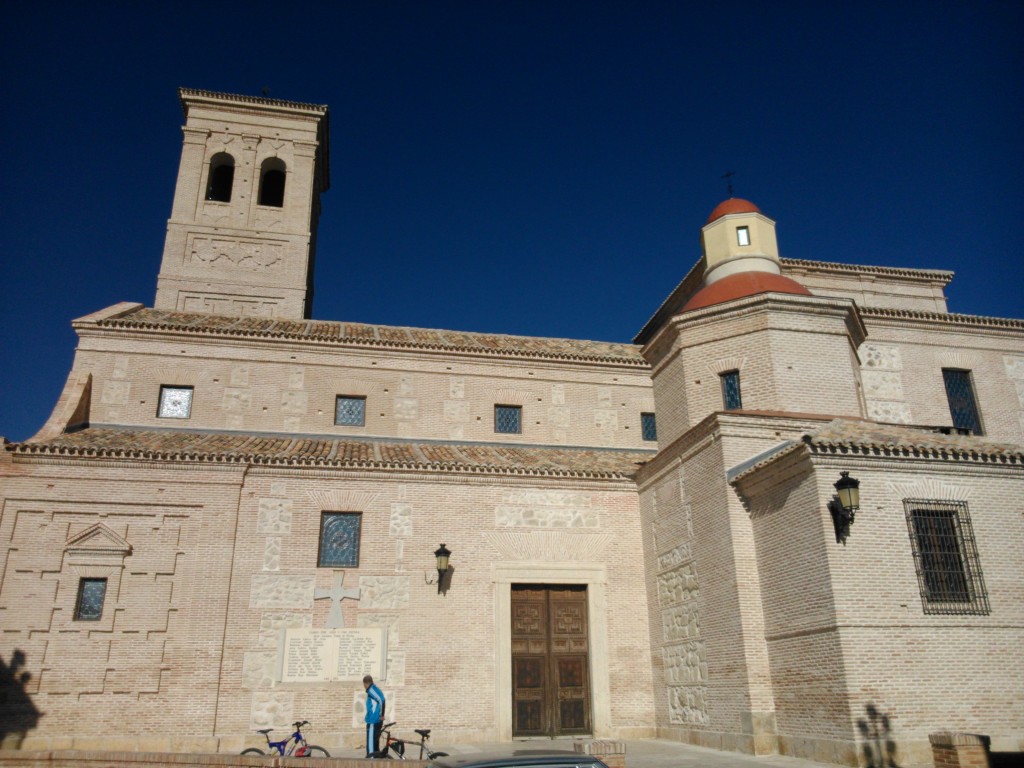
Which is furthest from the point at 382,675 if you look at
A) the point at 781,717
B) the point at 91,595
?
the point at 781,717

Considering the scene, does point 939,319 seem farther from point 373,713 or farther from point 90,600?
point 90,600

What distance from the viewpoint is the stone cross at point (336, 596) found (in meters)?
14.2

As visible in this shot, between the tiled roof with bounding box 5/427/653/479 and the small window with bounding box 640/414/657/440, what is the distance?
1.17m

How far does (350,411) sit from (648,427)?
7.64 m

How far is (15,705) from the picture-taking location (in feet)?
41.4

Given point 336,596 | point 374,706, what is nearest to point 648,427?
point 336,596

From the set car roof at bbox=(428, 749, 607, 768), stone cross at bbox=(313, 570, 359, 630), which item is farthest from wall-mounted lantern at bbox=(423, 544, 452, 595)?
car roof at bbox=(428, 749, 607, 768)

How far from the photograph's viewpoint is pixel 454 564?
49.4 ft

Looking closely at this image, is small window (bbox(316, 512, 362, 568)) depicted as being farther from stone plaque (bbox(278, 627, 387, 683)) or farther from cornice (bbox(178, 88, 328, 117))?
cornice (bbox(178, 88, 328, 117))

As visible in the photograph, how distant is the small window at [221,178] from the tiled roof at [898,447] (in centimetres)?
2044

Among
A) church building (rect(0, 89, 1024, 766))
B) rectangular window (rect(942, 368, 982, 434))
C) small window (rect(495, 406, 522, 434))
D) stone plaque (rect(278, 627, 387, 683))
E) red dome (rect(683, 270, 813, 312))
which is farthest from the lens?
rectangular window (rect(942, 368, 982, 434))

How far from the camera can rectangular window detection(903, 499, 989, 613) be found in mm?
11055

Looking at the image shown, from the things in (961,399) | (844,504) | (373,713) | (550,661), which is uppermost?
(961,399)

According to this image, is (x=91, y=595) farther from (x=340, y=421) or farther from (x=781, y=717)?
(x=781, y=717)
